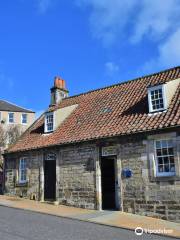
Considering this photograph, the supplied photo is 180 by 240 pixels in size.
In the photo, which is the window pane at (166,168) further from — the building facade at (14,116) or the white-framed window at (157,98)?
the building facade at (14,116)

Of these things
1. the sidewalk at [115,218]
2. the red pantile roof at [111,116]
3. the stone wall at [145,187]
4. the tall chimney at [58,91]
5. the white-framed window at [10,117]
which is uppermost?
the white-framed window at [10,117]

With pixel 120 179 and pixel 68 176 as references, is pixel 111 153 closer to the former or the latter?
pixel 120 179

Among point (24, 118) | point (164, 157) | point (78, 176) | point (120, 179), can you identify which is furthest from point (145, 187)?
point (24, 118)

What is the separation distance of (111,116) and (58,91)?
8.58 meters

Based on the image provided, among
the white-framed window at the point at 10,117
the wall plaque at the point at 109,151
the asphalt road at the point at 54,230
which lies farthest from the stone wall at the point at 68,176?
the white-framed window at the point at 10,117

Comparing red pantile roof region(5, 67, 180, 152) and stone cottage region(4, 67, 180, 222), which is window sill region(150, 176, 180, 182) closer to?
→ stone cottage region(4, 67, 180, 222)

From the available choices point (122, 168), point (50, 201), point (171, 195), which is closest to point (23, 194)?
point (50, 201)

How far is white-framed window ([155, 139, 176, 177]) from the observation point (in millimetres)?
14375

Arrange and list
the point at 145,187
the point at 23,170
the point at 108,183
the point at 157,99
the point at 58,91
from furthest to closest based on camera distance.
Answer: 1. the point at 58,91
2. the point at 23,170
3. the point at 108,183
4. the point at 157,99
5. the point at 145,187

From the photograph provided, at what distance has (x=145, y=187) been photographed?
583 inches

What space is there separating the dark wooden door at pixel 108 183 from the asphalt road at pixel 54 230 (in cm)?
360

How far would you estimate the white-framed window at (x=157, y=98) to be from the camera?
1606 cm

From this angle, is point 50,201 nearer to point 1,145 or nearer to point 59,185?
point 59,185

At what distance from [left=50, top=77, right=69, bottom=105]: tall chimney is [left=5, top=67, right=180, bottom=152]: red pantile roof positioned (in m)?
2.07
